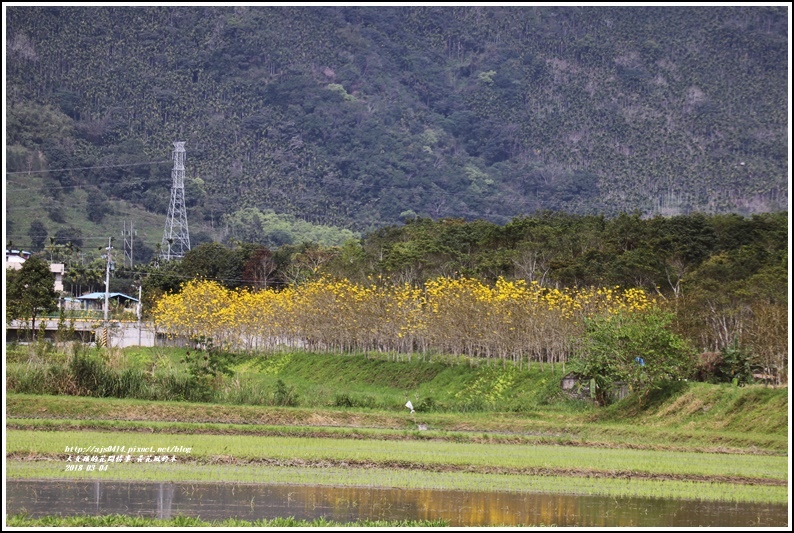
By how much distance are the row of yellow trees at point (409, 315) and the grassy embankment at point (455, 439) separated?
715 centimetres

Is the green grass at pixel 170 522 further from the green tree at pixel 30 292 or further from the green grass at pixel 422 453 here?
the green tree at pixel 30 292

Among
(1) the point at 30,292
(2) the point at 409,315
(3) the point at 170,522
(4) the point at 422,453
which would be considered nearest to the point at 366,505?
(3) the point at 170,522

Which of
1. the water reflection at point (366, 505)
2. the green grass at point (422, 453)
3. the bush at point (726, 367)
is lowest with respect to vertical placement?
the water reflection at point (366, 505)

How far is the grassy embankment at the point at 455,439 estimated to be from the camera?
24109 millimetres

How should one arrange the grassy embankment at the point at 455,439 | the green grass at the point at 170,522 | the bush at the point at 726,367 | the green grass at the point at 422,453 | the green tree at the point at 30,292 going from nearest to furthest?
the green grass at the point at 170,522
the grassy embankment at the point at 455,439
the green grass at the point at 422,453
the bush at the point at 726,367
the green tree at the point at 30,292

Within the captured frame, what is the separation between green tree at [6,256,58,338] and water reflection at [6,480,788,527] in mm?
57604

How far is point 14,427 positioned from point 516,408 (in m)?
20.4

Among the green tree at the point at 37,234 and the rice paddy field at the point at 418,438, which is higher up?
the green tree at the point at 37,234

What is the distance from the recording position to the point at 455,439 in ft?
109

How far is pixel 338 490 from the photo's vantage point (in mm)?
22062

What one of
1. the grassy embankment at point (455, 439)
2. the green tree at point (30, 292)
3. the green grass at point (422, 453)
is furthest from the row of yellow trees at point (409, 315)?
the green grass at point (422, 453)

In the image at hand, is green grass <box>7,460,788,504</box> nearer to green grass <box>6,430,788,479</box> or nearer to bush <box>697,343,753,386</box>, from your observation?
green grass <box>6,430,788,479</box>

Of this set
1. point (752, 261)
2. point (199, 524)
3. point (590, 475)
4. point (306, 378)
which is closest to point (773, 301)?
point (752, 261)

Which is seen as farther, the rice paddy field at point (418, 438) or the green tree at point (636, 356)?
the green tree at point (636, 356)
